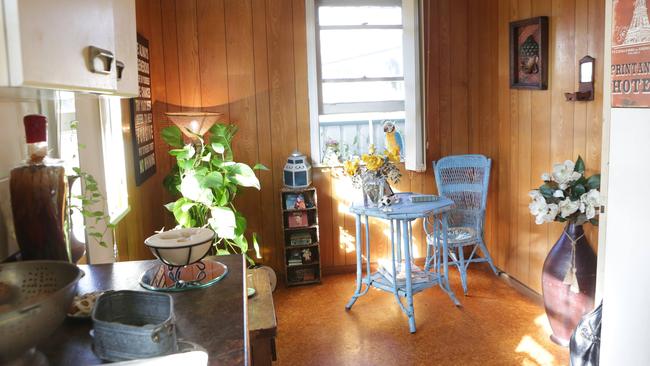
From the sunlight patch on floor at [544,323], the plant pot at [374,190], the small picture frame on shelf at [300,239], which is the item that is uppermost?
the plant pot at [374,190]

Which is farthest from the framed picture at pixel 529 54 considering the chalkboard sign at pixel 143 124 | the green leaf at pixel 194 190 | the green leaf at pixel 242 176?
the chalkboard sign at pixel 143 124

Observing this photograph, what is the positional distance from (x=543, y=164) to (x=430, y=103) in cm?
106

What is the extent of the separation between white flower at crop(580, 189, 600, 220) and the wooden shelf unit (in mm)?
1839

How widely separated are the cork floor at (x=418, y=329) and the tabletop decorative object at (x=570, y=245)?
0.77 ft

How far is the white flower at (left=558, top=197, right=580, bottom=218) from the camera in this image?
3.02m

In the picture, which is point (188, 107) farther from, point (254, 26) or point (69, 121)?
point (69, 121)

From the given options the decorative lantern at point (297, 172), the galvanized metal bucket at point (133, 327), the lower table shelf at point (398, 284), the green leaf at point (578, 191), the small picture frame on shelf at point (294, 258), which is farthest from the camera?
the small picture frame on shelf at point (294, 258)

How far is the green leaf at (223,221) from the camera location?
331 cm

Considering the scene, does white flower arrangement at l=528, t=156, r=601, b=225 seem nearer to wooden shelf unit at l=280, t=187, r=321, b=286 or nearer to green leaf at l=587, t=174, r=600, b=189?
green leaf at l=587, t=174, r=600, b=189

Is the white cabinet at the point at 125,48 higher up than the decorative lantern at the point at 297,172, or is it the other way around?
the white cabinet at the point at 125,48

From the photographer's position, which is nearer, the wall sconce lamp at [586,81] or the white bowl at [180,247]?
the white bowl at [180,247]

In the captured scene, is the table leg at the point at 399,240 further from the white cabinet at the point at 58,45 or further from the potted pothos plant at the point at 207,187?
the white cabinet at the point at 58,45

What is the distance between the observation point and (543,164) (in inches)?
147

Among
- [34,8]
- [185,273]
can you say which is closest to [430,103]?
[185,273]
